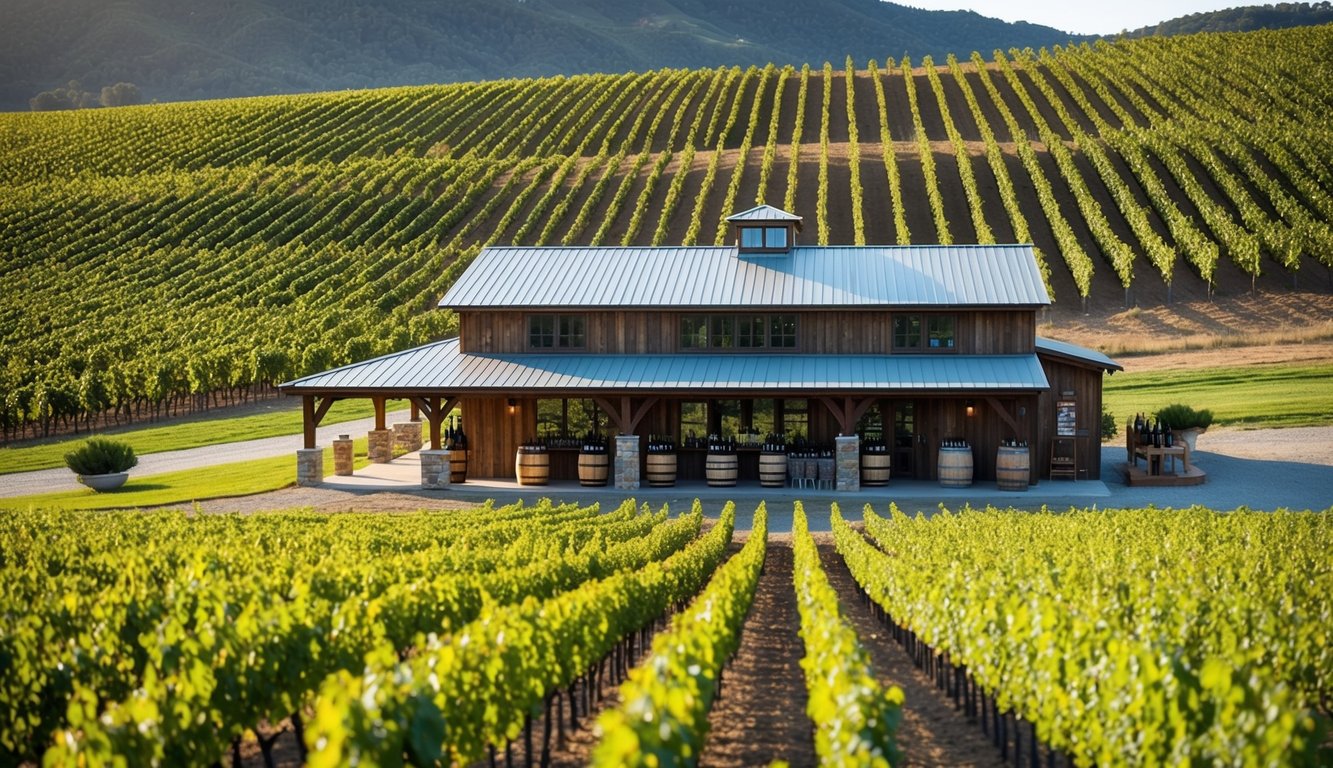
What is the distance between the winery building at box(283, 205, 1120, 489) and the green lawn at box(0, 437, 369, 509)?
1771mm

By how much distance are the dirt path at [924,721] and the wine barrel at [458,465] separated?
1517 cm

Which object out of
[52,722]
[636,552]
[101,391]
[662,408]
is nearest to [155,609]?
[52,722]

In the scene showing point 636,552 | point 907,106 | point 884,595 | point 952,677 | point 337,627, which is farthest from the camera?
point 907,106

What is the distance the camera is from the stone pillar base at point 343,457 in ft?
99.1

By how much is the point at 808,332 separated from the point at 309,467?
13.2 metres

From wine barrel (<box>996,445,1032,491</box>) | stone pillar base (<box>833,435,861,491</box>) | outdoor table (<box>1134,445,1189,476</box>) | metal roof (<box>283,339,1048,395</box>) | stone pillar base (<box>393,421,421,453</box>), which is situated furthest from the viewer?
stone pillar base (<box>393,421,421,453</box>)

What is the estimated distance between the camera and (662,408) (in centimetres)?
2992

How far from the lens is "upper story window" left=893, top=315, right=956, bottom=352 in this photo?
96.4 feet

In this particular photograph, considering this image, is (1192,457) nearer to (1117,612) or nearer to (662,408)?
(662,408)

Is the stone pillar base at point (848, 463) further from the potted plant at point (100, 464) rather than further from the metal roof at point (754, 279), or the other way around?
the potted plant at point (100, 464)

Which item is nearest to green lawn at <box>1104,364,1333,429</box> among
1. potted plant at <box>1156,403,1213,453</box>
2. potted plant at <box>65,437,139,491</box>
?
potted plant at <box>1156,403,1213,453</box>

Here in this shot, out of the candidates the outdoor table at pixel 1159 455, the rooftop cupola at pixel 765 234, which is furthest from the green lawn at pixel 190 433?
the outdoor table at pixel 1159 455

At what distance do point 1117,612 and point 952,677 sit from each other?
12.3ft

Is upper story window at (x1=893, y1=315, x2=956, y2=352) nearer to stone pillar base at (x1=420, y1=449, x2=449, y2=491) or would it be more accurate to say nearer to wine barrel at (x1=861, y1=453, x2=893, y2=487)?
wine barrel at (x1=861, y1=453, x2=893, y2=487)
